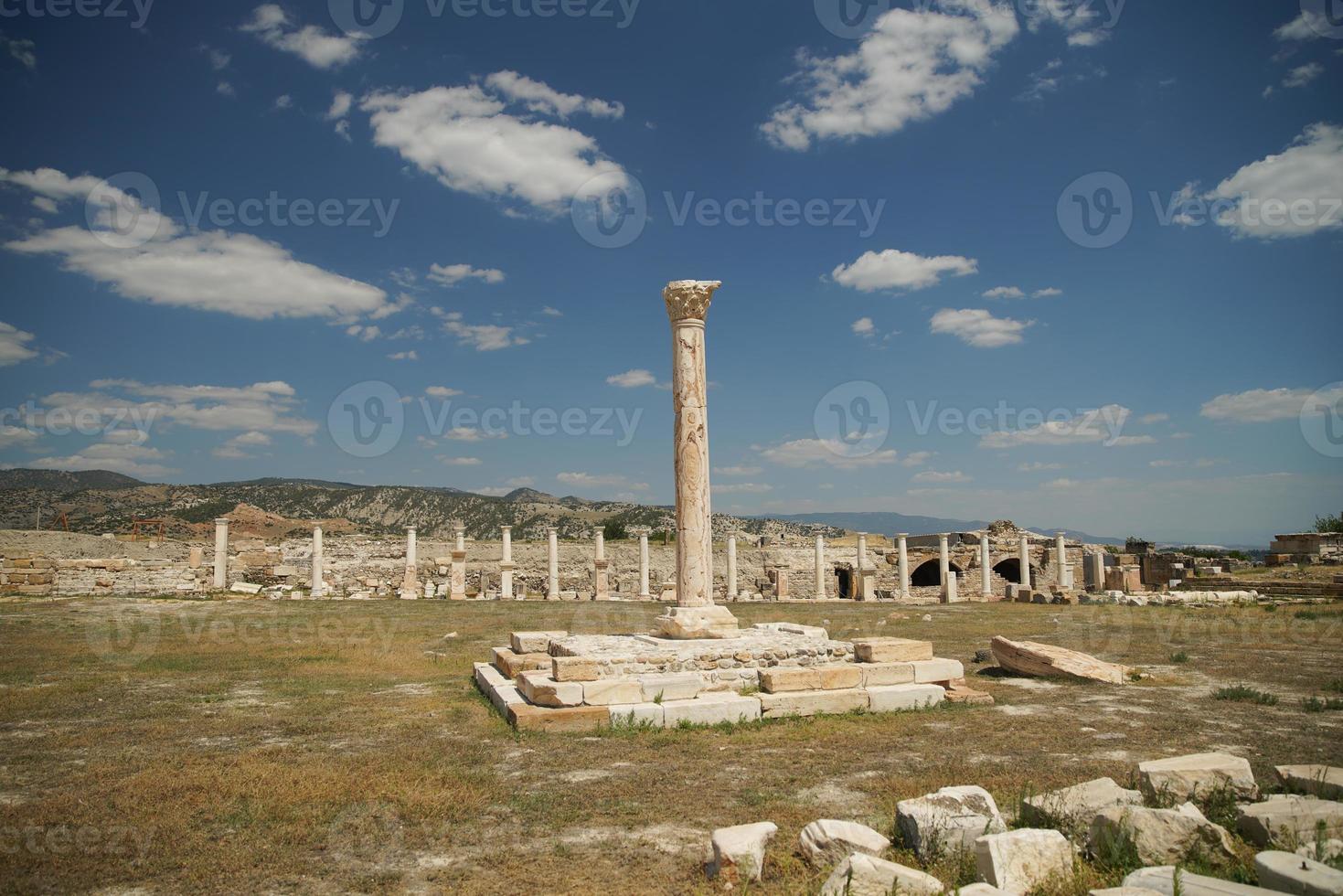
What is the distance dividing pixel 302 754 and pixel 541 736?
2273 mm

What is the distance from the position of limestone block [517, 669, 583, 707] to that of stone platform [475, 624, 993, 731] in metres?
0.01

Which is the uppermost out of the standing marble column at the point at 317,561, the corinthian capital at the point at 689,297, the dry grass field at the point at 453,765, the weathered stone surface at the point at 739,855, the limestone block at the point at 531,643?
the corinthian capital at the point at 689,297

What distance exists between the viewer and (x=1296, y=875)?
357cm

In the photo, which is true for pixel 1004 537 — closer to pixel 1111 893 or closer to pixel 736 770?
pixel 736 770

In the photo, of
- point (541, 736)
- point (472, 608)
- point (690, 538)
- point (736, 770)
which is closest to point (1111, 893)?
point (736, 770)

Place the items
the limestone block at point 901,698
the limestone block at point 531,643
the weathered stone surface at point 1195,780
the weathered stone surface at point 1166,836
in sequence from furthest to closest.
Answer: the limestone block at point 531,643 → the limestone block at point 901,698 → the weathered stone surface at point 1195,780 → the weathered stone surface at point 1166,836

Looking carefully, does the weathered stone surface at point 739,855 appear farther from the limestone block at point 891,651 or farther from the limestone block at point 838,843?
the limestone block at point 891,651

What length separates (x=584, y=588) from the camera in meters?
37.2

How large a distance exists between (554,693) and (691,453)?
192 inches

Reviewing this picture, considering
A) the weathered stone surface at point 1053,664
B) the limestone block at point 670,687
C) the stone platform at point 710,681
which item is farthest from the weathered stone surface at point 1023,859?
the weathered stone surface at point 1053,664

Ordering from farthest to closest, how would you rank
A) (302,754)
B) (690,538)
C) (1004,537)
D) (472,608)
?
1. (1004,537)
2. (472,608)
3. (690,538)
4. (302,754)

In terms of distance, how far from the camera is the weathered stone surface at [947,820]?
465cm

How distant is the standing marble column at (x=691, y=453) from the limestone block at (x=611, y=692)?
2.79 meters

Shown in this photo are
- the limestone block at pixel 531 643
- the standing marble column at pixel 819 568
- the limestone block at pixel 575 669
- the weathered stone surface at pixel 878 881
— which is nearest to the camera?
the weathered stone surface at pixel 878 881
